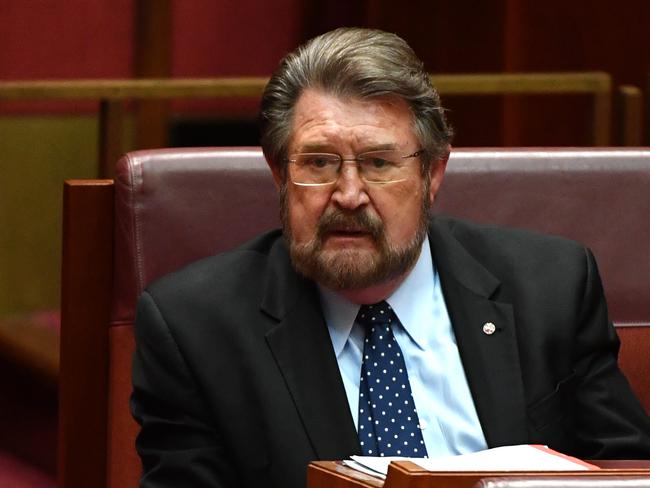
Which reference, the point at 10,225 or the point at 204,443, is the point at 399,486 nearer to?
the point at 204,443

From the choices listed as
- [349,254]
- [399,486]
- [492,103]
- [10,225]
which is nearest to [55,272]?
[10,225]

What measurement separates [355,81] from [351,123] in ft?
0.19

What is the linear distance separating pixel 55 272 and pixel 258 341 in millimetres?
2160

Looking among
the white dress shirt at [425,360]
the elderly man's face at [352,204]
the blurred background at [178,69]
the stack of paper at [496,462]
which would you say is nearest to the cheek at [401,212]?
the elderly man's face at [352,204]

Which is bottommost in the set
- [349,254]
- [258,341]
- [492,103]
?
[258,341]

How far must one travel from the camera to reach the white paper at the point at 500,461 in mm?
1269

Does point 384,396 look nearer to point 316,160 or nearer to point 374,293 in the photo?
point 374,293

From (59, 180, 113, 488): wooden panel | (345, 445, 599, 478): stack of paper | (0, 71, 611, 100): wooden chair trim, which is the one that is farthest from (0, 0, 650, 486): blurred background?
(345, 445, 599, 478): stack of paper

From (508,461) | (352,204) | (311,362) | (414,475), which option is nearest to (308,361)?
(311,362)

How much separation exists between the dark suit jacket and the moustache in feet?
0.42

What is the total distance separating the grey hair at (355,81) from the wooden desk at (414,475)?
59 centimetres

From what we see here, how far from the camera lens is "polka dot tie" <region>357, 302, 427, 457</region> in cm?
180

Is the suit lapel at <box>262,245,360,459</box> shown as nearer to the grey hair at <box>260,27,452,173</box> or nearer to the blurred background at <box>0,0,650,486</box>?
the grey hair at <box>260,27,452,173</box>

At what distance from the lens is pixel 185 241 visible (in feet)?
6.48
